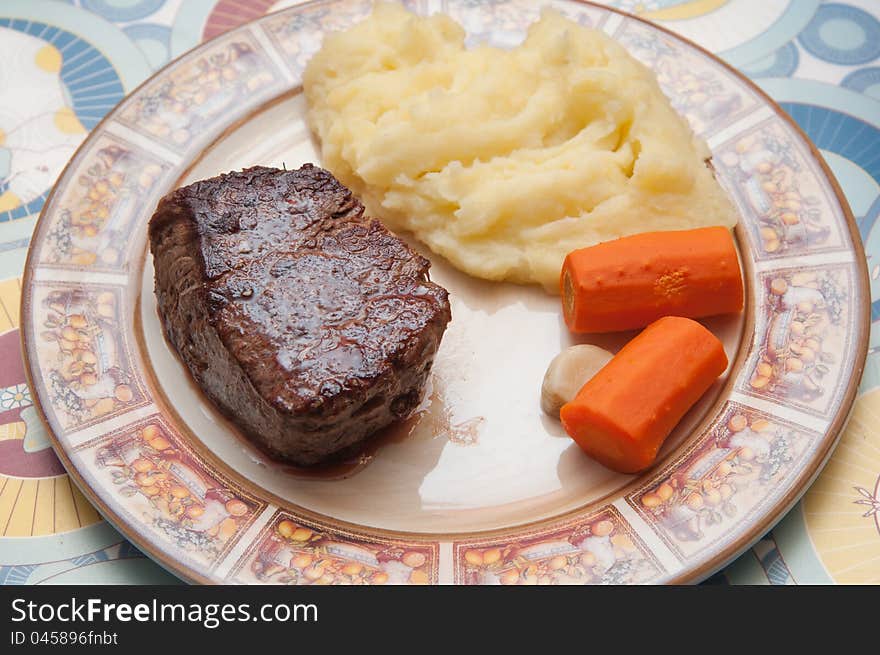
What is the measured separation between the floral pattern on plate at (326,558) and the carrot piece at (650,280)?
1.25m

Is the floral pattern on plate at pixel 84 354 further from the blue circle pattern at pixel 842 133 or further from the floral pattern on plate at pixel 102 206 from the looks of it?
the blue circle pattern at pixel 842 133

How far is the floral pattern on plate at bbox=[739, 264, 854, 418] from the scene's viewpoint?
3898 mm

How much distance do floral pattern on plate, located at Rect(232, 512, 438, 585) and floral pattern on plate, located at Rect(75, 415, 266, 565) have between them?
0.12 m

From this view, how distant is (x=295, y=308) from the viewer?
369cm

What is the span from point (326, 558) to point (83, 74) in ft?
11.1

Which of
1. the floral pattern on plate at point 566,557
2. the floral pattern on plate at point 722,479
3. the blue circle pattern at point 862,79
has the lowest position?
the floral pattern on plate at point 566,557

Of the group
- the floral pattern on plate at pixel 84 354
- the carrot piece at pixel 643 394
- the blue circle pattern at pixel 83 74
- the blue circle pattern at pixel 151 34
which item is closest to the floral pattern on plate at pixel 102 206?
the floral pattern on plate at pixel 84 354

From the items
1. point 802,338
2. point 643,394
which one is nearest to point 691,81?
point 802,338

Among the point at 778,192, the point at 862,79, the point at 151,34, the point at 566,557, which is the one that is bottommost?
the point at 566,557

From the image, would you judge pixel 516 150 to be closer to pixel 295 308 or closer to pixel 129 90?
pixel 295 308

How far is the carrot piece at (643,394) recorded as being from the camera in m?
3.65

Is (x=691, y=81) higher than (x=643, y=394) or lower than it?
higher
